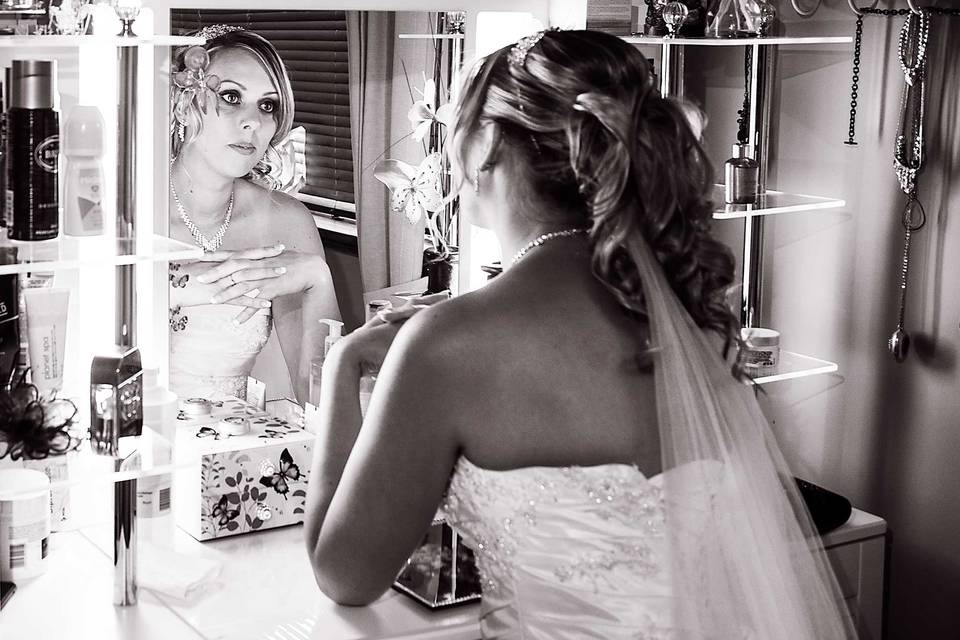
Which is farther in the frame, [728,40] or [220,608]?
[728,40]

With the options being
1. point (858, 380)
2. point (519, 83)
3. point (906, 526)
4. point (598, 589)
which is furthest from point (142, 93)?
point (906, 526)

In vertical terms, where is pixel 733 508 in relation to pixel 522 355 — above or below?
below

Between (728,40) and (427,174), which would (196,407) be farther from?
(728,40)

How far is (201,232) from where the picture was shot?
1.94 meters

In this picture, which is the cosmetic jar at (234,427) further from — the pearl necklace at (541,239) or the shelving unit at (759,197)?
the shelving unit at (759,197)

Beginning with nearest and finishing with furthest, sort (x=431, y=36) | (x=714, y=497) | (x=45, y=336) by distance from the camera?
1. (x=714, y=497)
2. (x=45, y=336)
3. (x=431, y=36)

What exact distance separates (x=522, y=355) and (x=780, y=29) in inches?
58.5

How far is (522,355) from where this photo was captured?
4.24 feet

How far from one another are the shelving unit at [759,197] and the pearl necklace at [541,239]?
95 cm

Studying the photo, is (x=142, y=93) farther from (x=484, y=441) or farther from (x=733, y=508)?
(x=733, y=508)

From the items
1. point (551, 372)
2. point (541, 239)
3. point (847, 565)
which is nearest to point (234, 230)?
point (541, 239)

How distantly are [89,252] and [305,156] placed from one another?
531 millimetres

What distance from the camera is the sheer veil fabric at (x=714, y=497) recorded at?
1352 mm

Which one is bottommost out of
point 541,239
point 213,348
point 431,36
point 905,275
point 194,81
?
point 213,348
